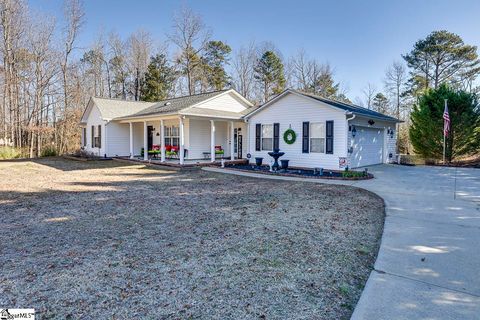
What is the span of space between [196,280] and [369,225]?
11.8 ft

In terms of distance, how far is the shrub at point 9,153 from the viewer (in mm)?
20183

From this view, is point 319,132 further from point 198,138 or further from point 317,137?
point 198,138

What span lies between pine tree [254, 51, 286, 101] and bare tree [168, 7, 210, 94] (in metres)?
6.73

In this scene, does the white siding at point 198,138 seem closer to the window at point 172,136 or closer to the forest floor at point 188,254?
the window at point 172,136

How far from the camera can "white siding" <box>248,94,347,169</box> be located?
43.2 feet

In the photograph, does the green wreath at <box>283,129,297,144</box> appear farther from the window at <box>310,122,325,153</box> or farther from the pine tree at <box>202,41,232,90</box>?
the pine tree at <box>202,41,232,90</box>

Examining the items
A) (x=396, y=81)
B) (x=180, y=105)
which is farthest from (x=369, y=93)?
(x=180, y=105)

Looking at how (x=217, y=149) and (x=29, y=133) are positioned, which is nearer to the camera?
(x=217, y=149)

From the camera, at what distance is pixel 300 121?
14.5 m

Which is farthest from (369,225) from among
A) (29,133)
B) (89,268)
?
(29,133)

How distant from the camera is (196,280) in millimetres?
3311

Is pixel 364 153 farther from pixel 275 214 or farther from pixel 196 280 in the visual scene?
pixel 196 280

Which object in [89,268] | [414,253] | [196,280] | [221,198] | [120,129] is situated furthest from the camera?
[120,129]

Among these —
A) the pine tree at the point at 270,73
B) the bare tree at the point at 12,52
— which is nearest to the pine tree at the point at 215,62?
the pine tree at the point at 270,73
